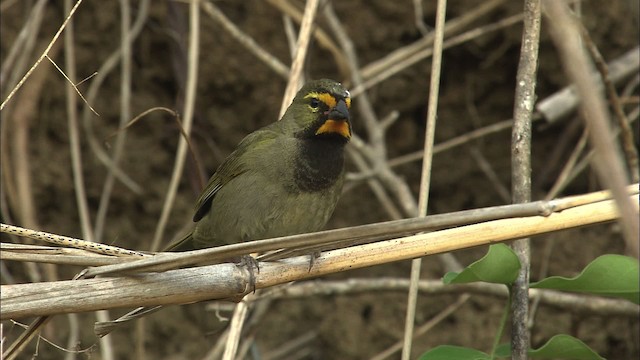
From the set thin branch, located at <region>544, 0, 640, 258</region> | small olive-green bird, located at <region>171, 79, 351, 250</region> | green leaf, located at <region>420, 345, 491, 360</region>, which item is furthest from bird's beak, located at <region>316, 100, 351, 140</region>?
thin branch, located at <region>544, 0, 640, 258</region>

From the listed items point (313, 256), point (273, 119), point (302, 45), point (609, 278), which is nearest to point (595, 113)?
point (609, 278)

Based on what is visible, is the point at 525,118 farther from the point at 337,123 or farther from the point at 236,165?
the point at 236,165

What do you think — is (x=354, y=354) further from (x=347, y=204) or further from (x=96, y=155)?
(x=96, y=155)

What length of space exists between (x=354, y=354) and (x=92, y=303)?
261 cm

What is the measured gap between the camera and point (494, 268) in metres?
2.24

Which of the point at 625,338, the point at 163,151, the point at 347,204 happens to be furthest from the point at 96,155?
the point at 625,338

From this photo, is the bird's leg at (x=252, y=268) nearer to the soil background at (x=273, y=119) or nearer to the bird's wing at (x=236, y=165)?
the bird's wing at (x=236, y=165)

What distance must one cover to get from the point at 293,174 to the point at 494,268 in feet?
4.23

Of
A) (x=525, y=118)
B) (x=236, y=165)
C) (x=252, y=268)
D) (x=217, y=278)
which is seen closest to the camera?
(x=217, y=278)

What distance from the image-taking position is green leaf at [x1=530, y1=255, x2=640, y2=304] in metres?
2.15

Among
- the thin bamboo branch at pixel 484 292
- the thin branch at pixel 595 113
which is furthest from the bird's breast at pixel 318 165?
the thin branch at pixel 595 113

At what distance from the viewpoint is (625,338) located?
4.02m

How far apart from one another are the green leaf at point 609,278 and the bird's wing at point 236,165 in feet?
5.38

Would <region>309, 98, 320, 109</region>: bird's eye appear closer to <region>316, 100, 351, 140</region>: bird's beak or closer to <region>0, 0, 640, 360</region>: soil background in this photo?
<region>316, 100, 351, 140</region>: bird's beak
